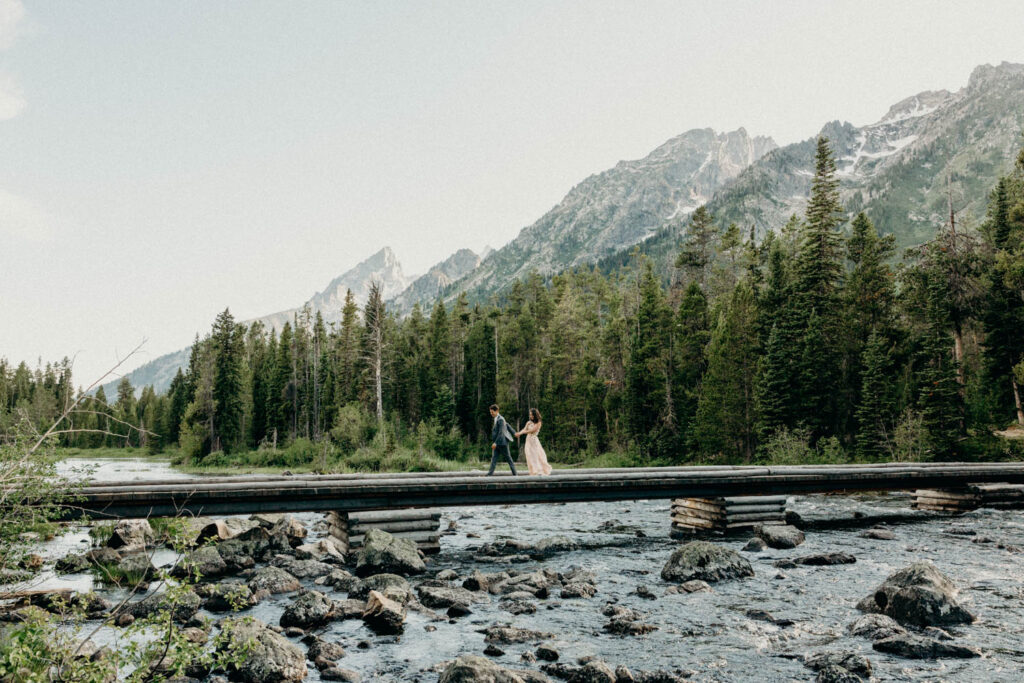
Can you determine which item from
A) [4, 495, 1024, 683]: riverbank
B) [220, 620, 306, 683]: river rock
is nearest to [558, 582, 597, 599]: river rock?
[4, 495, 1024, 683]: riverbank

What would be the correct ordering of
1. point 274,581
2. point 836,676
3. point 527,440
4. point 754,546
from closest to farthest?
point 836,676 < point 274,581 < point 754,546 < point 527,440

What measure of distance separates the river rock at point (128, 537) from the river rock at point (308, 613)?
34.1ft

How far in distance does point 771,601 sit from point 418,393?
6465 centimetres

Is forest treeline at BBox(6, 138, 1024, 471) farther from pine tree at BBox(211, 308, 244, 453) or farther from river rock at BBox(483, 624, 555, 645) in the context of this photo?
river rock at BBox(483, 624, 555, 645)

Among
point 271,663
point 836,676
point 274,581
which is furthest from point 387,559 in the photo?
point 836,676

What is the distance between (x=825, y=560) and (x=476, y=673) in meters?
11.3

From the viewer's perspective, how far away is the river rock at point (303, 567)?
15.0 metres

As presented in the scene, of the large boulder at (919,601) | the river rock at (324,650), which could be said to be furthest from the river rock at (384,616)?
the large boulder at (919,601)

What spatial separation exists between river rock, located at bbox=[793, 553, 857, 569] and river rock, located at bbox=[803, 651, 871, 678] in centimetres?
670

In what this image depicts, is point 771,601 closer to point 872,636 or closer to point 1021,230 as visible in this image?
point 872,636

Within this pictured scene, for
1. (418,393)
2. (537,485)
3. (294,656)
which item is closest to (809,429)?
(537,485)

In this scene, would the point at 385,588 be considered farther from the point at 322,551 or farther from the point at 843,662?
the point at 843,662

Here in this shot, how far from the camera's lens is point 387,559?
584 inches

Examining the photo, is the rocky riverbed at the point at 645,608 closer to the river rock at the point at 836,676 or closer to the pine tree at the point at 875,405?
the river rock at the point at 836,676
